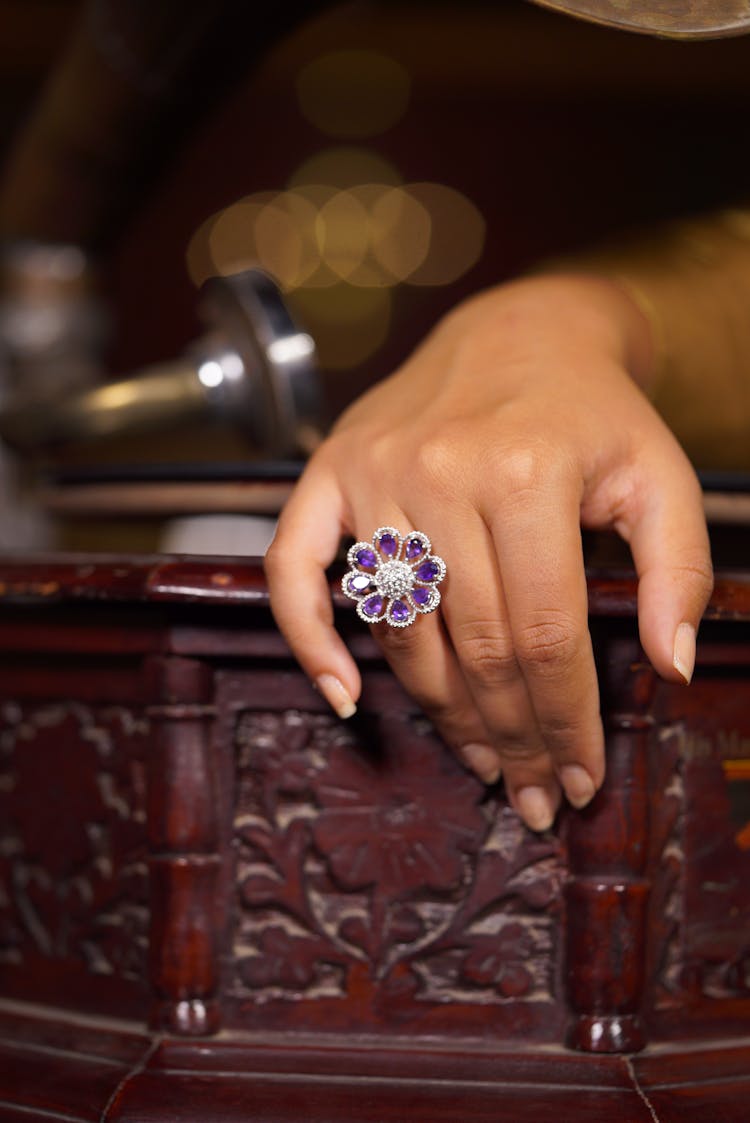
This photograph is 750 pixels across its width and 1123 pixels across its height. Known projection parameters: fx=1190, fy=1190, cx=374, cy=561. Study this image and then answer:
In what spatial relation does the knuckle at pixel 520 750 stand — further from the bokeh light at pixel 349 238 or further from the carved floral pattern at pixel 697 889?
the bokeh light at pixel 349 238

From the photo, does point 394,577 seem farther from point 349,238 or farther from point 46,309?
point 349,238

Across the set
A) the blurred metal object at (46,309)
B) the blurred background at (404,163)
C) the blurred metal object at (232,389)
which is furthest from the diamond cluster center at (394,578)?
the blurred background at (404,163)

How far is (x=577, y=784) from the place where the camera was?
1.89 ft

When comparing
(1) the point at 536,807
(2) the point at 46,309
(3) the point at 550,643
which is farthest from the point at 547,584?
(2) the point at 46,309

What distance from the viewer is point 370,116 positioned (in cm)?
203

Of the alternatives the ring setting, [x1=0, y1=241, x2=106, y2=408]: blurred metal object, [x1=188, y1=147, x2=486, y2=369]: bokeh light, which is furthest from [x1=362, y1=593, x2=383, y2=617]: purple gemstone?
[x1=188, y1=147, x2=486, y2=369]: bokeh light

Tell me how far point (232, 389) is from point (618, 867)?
1.44ft

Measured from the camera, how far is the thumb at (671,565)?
0.52m

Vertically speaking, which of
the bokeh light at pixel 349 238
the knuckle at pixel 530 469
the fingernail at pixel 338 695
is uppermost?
the bokeh light at pixel 349 238

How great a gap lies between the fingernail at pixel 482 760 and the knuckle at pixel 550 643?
0.08 m

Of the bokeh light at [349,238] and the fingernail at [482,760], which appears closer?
the fingernail at [482,760]

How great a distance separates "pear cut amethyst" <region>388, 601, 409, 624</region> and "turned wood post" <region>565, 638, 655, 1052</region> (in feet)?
0.39

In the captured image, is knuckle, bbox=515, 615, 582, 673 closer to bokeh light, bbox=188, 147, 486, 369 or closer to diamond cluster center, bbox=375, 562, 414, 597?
diamond cluster center, bbox=375, 562, 414, 597

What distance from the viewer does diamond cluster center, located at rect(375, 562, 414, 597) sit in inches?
21.0
